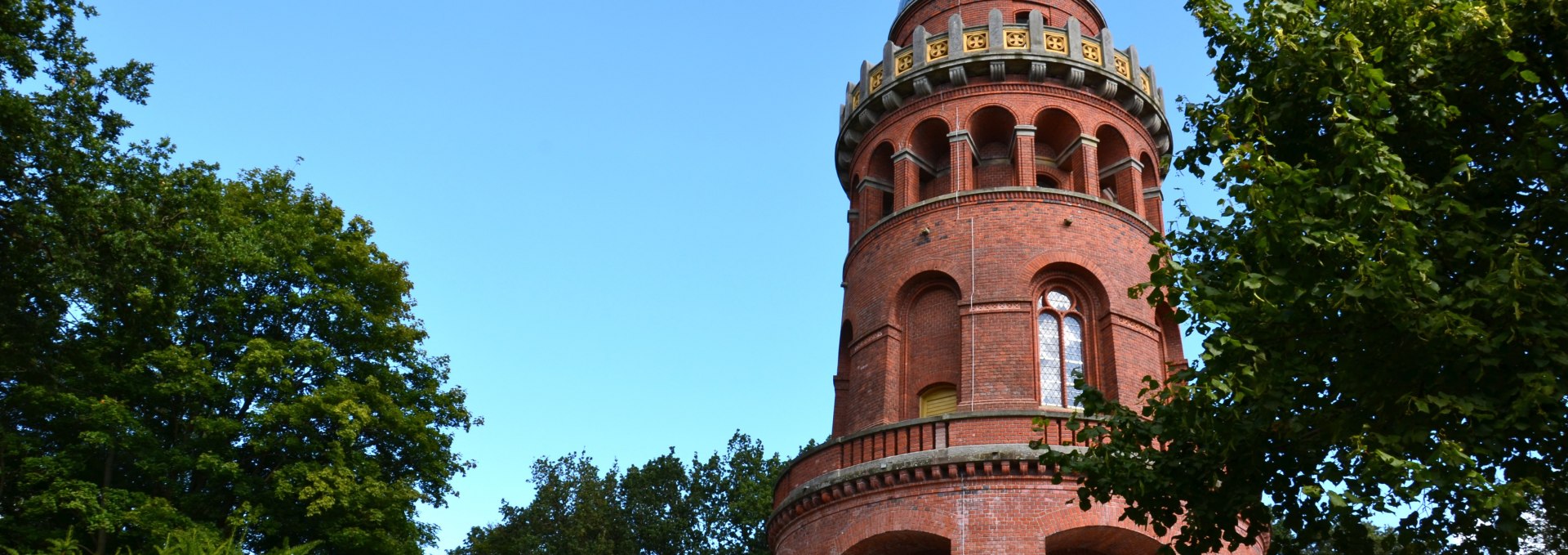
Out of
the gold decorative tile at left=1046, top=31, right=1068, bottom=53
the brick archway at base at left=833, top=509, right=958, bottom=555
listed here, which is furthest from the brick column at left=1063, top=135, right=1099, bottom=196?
the brick archway at base at left=833, top=509, right=958, bottom=555

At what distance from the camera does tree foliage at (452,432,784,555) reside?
116 feet

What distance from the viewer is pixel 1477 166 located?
1075 cm

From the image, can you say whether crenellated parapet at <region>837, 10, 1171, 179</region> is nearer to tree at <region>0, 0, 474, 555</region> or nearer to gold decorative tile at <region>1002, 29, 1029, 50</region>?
gold decorative tile at <region>1002, 29, 1029, 50</region>

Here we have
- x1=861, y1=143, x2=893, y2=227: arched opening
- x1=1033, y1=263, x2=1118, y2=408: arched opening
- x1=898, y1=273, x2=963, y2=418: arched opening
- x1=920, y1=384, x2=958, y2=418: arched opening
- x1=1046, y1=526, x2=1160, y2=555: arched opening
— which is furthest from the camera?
x1=861, y1=143, x2=893, y2=227: arched opening

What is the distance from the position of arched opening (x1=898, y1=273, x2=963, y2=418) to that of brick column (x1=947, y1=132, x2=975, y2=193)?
1.79 metres

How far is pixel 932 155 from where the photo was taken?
23.6m

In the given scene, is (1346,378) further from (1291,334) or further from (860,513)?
(860,513)

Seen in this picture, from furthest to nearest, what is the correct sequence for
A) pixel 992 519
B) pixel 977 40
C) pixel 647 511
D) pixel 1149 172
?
pixel 647 511, pixel 1149 172, pixel 977 40, pixel 992 519

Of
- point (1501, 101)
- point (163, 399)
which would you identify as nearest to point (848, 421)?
point (163, 399)

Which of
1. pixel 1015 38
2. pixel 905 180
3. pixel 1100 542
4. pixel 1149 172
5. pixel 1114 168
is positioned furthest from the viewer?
pixel 1149 172

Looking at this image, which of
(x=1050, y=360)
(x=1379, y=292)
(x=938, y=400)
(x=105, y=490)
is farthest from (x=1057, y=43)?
(x=105, y=490)

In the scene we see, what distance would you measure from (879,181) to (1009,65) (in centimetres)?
318

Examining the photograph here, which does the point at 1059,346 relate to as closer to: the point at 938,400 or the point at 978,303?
the point at 978,303

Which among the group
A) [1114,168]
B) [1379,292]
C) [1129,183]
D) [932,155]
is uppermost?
[932,155]
